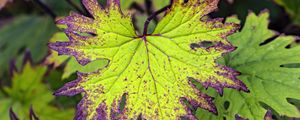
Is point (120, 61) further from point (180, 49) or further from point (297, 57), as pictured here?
point (297, 57)

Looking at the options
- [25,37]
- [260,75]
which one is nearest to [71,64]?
[260,75]

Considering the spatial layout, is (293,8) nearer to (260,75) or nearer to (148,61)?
(260,75)

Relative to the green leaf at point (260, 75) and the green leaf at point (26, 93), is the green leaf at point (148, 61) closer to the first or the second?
the green leaf at point (260, 75)

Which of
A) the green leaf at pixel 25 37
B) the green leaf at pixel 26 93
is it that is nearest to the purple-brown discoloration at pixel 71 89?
the green leaf at pixel 26 93

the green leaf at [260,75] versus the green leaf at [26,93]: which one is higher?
the green leaf at [260,75]

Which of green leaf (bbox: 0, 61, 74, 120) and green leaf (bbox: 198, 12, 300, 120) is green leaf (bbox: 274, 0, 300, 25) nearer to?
green leaf (bbox: 198, 12, 300, 120)

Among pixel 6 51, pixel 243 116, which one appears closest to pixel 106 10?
pixel 243 116

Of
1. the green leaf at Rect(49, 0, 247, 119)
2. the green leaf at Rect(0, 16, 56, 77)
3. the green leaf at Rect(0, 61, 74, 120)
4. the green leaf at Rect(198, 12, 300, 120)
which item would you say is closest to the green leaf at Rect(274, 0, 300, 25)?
the green leaf at Rect(198, 12, 300, 120)
